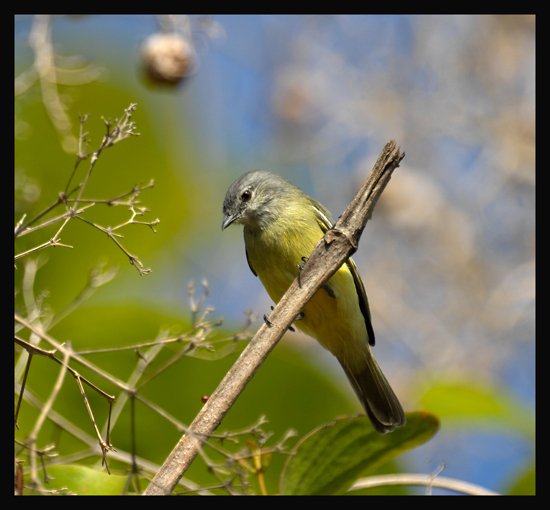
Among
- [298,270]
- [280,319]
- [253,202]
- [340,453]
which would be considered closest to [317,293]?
[298,270]

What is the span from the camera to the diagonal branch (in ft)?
6.30

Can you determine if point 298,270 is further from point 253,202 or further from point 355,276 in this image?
point 253,202

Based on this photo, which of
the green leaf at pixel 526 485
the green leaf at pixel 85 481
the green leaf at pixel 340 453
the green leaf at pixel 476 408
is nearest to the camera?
the green leaf at pixel 85 481

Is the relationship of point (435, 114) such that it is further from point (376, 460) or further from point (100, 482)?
point (100, 482)

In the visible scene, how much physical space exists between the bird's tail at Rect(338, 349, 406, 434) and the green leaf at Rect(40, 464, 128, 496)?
6.62 feet

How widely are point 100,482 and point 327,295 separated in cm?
203

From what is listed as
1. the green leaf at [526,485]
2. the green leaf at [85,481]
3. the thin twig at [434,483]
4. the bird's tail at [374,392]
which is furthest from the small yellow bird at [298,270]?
the green leaf at [85,481]

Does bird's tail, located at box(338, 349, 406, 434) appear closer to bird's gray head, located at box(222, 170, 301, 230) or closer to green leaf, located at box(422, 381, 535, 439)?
green leaf, located at box(422, 381, 535, 439)

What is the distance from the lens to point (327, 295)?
3951 mm

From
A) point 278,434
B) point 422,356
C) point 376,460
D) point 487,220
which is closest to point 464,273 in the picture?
point 487,220

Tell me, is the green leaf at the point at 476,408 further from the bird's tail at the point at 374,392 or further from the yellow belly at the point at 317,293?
the yellow belly at the point at 317,293

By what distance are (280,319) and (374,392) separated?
2308 mm

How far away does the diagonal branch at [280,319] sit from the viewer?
6.30 feet

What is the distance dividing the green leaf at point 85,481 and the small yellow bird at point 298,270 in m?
1.82
